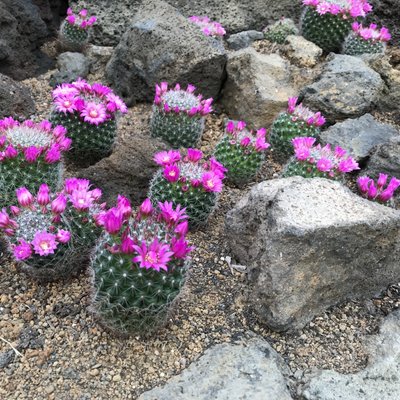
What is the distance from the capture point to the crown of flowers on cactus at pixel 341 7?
6.44m

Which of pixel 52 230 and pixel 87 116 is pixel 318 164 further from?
pixel 52 230

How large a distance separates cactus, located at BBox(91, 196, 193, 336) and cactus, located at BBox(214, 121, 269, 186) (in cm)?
169

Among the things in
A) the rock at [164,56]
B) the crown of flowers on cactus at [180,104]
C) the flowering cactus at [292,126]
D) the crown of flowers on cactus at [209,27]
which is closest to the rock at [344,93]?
the flowering cactus at [292,126]

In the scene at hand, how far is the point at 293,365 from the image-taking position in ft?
10.5

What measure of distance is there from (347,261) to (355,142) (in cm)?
198

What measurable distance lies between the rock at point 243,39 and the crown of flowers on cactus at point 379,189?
→ 316 cm

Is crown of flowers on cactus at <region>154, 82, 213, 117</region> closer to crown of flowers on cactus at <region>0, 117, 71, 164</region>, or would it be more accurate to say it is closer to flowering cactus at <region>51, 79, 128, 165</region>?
flowering cactus at <region>51, 79, 128, 165</region>

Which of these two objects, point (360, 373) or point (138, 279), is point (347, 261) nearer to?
point (360, 373)

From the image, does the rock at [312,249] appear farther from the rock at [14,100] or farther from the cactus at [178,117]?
the rock at [14,100]

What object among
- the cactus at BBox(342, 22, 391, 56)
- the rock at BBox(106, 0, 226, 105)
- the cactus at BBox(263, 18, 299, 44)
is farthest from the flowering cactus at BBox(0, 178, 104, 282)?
the cactus at BBox(342, 22, 391, 56)

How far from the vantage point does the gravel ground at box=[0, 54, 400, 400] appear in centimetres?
301

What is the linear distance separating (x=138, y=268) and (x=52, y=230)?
75 centimetres

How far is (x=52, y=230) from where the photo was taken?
3.20m

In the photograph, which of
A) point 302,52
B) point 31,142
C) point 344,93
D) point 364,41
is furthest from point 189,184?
point 364,41
